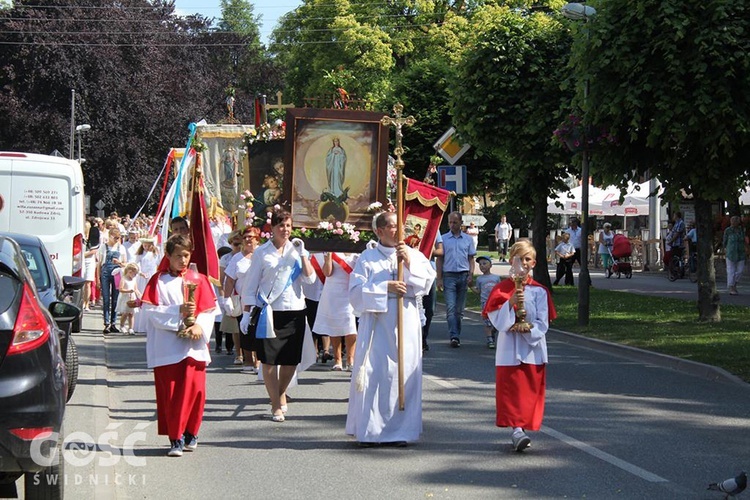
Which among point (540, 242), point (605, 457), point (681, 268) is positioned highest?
point (540, 242)

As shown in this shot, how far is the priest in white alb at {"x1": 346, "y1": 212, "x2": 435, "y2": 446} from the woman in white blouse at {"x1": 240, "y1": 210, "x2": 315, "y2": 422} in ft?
4.16

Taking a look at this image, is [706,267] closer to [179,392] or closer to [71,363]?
[71,363]

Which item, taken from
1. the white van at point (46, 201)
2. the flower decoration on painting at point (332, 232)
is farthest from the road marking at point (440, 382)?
the white van at point (46, 201)

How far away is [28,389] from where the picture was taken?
6.07 m

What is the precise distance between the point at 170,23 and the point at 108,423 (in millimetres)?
49367

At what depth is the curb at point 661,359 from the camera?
45.0 ft

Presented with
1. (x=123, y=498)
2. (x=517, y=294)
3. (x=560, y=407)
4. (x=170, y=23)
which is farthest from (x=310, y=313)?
(x=170, y=23)

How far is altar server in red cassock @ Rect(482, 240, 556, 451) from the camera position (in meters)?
9.07

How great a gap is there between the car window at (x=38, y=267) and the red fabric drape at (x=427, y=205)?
15.5 ft

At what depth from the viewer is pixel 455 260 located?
17.9m

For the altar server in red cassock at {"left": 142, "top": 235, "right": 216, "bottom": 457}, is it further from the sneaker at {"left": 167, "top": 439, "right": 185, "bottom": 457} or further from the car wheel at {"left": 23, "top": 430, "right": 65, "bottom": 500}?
the car wheel at {"left": 23, "top": 430, "right": 65, "bottom": 500}

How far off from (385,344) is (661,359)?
6.88m

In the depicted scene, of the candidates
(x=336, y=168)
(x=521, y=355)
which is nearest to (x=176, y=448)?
(x=521, y=355)

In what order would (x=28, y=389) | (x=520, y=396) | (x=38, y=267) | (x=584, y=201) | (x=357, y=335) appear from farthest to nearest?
(x=584, y=201) < (x=38, y=267) < (x=357, y=335) < (x=520, y=396) < (x=28, y=389)
